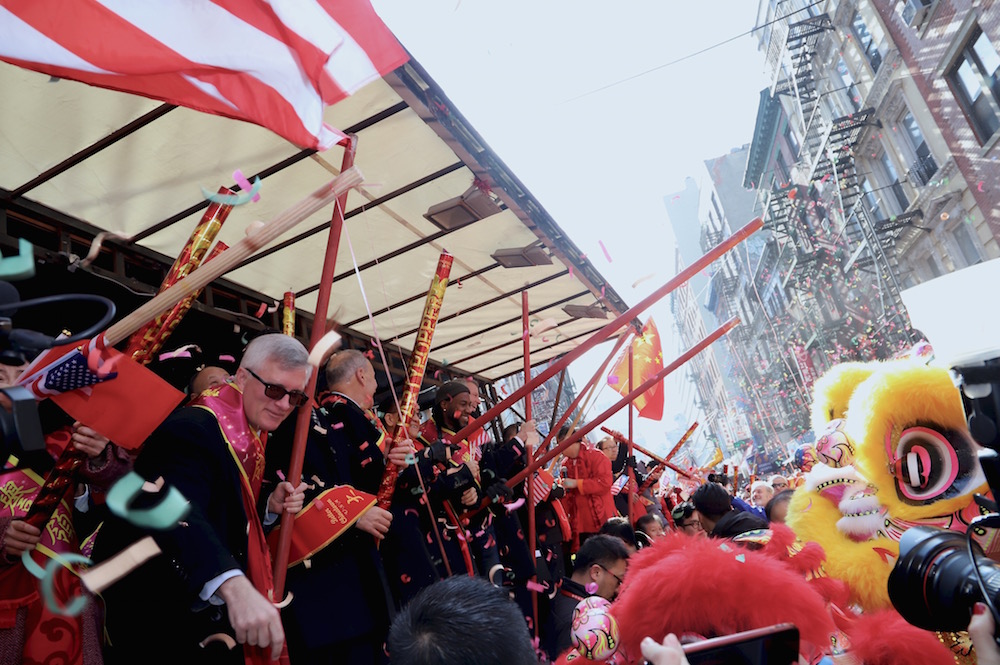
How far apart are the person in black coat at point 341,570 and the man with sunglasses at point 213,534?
39 centimetres

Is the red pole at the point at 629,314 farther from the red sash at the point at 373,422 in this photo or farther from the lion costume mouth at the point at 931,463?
the lion costume mouth at the point at 931,463

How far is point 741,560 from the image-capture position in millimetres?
1970

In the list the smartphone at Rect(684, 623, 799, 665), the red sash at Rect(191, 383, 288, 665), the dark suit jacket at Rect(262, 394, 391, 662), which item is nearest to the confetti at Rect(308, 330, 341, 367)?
the red sash at Rect(191, 383, 288, 665)

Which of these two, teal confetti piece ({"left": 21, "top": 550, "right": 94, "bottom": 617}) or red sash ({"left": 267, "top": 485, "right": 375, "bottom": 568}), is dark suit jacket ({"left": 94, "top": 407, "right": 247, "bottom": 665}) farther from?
red sash ({"left": 267, "top": 485, "right": 375, "bottom": 568})

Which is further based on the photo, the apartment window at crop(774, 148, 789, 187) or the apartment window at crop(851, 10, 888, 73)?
the apartment window at crop(774, 148, 789, 187)

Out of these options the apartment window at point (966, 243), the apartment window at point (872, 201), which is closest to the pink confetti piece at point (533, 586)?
the apartment window at point (966, 243)

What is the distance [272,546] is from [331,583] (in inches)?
10.8

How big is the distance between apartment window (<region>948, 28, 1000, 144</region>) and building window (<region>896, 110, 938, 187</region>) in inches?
74.9

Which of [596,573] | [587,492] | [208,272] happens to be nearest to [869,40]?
[587,492]

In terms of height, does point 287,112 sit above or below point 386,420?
above

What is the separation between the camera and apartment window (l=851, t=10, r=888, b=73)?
19.2m

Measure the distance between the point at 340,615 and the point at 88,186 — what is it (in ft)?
9.57

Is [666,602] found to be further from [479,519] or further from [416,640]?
[479,519]

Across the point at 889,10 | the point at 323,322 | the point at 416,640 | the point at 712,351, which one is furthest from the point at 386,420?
the point at 712,351
